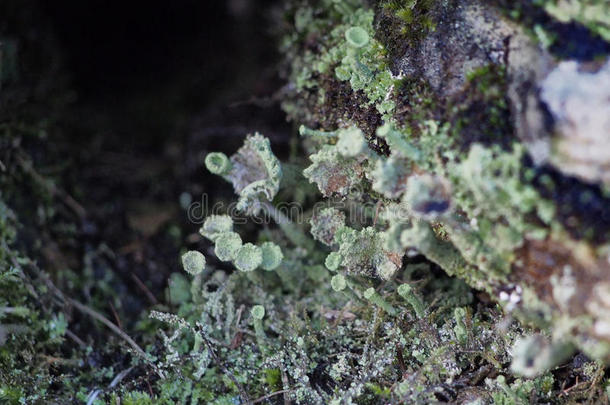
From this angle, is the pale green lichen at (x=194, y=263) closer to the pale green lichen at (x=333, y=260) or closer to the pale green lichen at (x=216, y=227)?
the pale green lichen at (x=216, y=227)

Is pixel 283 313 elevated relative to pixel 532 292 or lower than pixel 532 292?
lower

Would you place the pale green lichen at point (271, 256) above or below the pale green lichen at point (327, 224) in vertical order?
below

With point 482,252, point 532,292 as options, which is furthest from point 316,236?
point 532,292

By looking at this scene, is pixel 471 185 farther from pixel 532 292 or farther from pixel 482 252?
pixel 532 292

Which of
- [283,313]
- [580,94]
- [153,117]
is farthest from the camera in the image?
[153,117]

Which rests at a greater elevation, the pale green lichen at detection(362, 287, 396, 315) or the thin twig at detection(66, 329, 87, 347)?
Result: the pale green lichen at detection(362, 287, 396, 315)

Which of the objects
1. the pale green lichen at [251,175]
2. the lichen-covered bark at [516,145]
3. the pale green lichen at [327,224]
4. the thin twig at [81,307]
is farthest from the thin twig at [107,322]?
the lichen-covered bark at [516,145]

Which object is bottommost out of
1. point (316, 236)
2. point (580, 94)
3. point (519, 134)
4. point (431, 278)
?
point (431, 278)

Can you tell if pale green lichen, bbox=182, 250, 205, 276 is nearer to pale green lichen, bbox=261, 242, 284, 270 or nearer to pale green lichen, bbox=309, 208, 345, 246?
pale green lichen, bbox=261, 242, 284, 270

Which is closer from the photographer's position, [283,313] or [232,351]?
[232,351]

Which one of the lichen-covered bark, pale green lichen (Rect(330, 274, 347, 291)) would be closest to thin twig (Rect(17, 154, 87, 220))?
pale green lichen (Rect(330, 274, 347, 291))

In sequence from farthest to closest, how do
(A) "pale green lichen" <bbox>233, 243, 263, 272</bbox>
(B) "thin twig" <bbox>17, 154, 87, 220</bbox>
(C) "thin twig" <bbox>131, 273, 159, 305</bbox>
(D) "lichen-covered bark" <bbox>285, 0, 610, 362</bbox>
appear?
(B) "thin twig" <bbox>17, 154, 87, 220</bbox> < (C) "thin twig" <bbox>131, 273, 159, 305</bbox> < (A) "pale green lichen" <bbox>233, 243, 263, 272</bbox> < (D) "lichen-covered bark" <bbox>285, 0, 610, 362</bbox>
